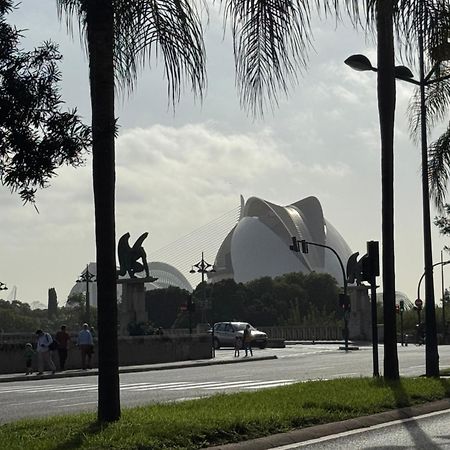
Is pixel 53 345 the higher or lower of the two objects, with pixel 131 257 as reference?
lower

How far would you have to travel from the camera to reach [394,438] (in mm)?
13570

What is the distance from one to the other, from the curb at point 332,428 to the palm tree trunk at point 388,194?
3.23 meters

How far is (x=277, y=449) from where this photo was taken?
41.1 ft

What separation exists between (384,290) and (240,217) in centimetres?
14835

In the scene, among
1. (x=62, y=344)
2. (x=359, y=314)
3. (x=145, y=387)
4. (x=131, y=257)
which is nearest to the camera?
(x=145, y=387)

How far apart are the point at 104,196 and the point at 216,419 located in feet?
10.3

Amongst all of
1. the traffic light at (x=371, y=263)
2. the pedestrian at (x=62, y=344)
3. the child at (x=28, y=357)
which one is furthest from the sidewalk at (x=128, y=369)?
the traffic light at (x=371, y=263)

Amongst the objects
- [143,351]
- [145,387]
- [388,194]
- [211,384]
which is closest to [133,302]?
[143,351]

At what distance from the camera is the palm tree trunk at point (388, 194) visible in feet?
71.2

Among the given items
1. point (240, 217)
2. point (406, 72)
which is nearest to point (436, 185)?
point (406, 72)

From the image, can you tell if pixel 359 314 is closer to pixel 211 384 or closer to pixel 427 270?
pixel 211 384

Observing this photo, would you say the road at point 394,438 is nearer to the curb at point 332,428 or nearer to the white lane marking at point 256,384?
the curb at point 332,428

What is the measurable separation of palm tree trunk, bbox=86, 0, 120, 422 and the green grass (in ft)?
1.91

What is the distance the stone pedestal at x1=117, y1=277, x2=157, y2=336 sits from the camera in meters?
62.1
